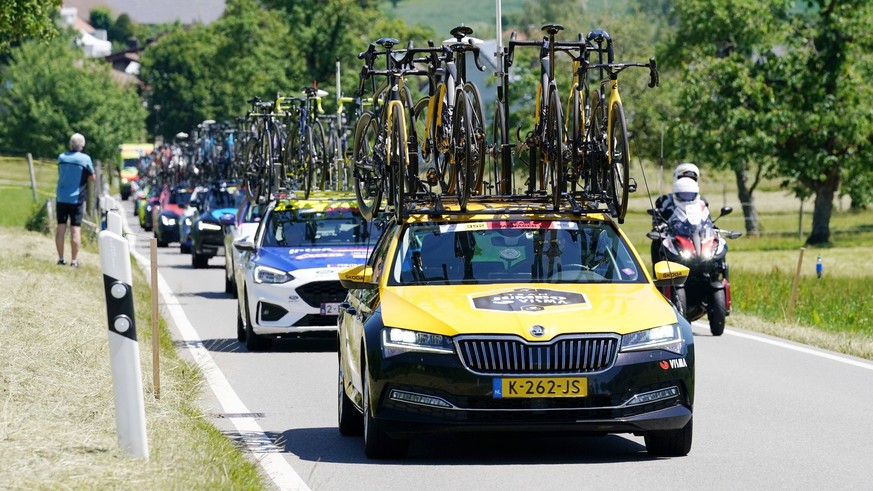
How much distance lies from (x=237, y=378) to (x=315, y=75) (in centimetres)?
6452

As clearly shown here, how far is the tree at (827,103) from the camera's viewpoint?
50125mm

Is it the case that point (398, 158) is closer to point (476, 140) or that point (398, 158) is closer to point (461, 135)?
point (461, 135)

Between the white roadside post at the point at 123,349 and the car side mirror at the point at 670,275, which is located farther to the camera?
the car side mirror at the point at 670,275

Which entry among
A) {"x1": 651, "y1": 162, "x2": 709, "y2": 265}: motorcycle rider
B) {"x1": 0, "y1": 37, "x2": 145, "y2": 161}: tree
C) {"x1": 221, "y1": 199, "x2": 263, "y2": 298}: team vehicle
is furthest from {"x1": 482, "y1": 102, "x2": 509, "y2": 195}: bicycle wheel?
{"x1": 0, "y1": 37, "x2": 145, "y2": 161}: tree

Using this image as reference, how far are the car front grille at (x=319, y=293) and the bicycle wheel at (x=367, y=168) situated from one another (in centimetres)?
179

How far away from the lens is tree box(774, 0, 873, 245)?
50125 millimetres

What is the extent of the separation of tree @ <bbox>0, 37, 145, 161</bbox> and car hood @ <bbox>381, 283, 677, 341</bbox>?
325 feet

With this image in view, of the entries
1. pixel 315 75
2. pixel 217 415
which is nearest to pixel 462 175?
pixel 217 415

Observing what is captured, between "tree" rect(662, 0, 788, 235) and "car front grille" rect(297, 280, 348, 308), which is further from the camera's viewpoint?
"tree" rect(662, 0, 788, 235)

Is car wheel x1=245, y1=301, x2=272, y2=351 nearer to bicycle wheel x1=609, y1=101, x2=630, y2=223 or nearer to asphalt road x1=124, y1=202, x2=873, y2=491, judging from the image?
asphalt road x1=124, y1=202, x2=873, y2=491

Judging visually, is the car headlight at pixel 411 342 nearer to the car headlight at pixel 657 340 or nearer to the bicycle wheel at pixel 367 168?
the car headlight at pixel 657 340

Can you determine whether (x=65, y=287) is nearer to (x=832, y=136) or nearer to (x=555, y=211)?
(x=555, y=211)

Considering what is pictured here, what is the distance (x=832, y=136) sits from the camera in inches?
2021

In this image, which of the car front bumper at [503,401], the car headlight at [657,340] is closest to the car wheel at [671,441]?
the car front bumper at [503,401]
